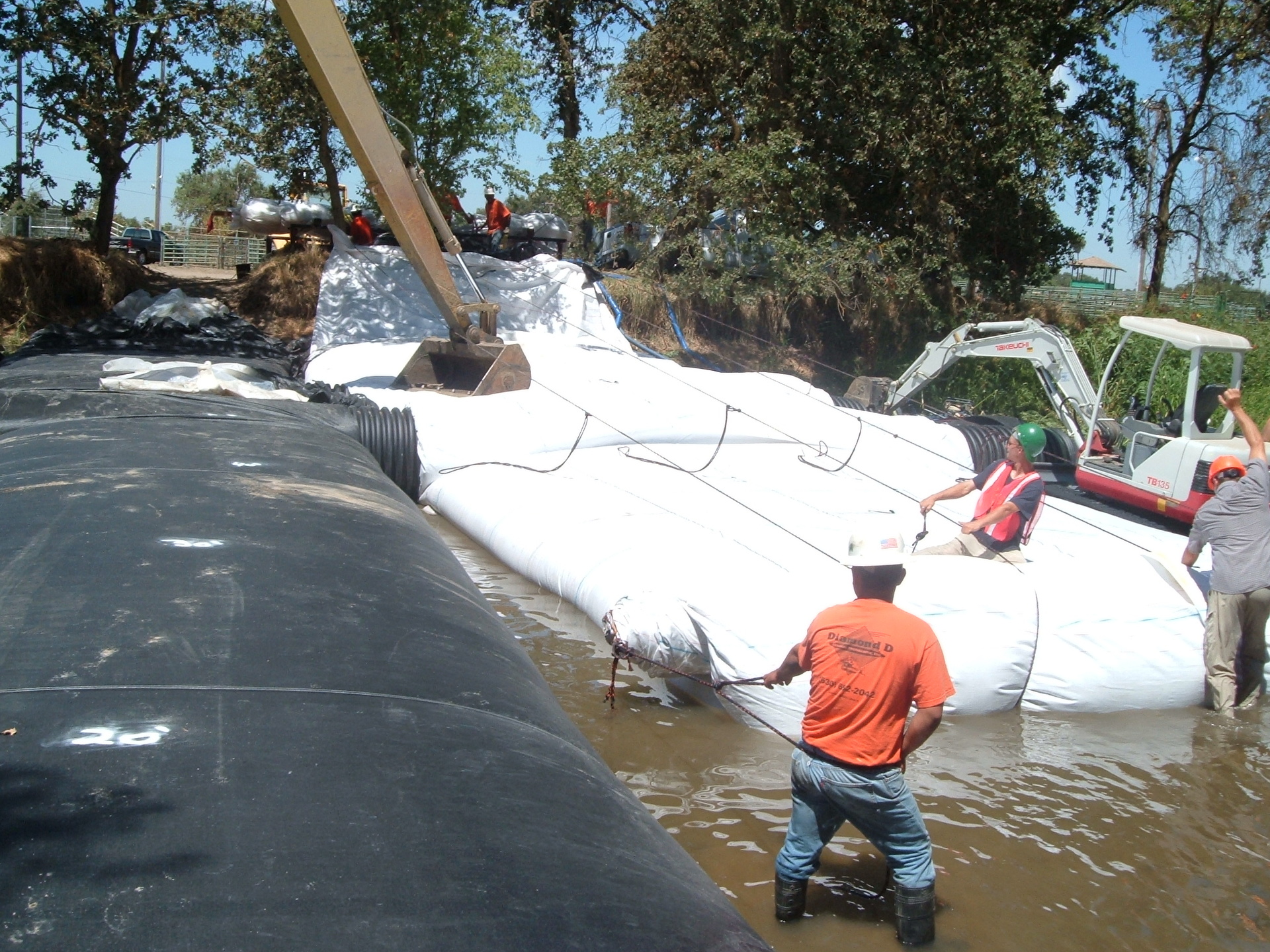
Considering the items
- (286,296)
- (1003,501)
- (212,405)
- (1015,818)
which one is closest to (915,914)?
(1015,818)

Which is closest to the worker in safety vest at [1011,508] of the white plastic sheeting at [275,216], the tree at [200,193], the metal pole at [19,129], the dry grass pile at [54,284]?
the dry grass pile at [54,284]

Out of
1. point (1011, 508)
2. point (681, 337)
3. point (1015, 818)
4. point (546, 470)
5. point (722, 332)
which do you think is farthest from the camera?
point (722, 332)

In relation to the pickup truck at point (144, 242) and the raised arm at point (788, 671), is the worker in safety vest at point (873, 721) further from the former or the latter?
the pickup truck at point (144, 242)

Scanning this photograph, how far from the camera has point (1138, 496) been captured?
396 inches

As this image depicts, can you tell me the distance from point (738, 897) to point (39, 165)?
15.0 m

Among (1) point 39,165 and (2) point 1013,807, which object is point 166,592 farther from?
(1) point 39,165

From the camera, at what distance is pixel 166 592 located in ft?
11.4

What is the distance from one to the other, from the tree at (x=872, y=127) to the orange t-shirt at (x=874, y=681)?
1268 centimetres

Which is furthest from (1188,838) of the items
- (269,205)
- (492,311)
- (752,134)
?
(269,205)

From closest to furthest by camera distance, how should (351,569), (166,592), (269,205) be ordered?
(166,592), (351,569), (269,205)

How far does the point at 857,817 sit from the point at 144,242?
3239 centimetres

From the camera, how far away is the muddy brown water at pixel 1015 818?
407 cm

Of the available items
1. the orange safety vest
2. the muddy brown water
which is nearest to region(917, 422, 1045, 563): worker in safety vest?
the orange safety vest

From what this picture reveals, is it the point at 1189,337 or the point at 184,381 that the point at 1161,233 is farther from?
the point at 184,381
